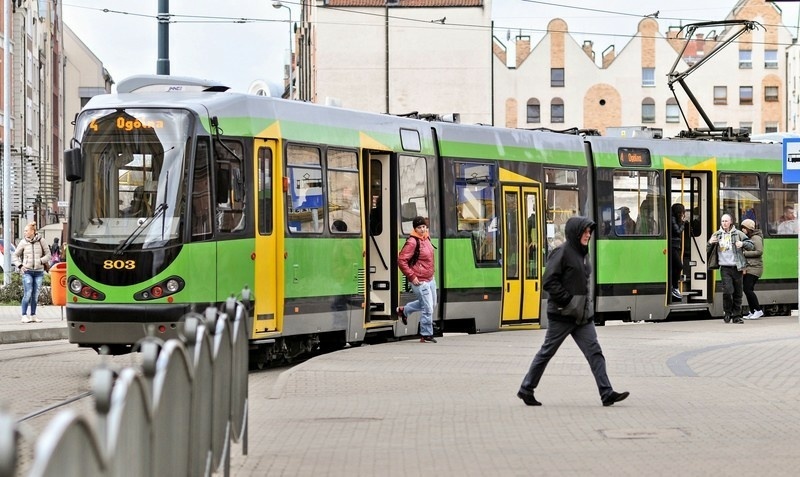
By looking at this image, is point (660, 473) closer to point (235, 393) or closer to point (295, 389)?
point (235, 393)

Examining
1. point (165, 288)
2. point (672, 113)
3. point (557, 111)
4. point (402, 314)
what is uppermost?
point (557, 111)

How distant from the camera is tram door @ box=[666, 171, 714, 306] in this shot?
85.3 ft

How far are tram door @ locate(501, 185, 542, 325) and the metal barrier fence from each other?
43.5ft

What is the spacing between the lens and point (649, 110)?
97.9 metres

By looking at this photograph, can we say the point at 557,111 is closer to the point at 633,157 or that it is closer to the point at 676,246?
the point at 676,246

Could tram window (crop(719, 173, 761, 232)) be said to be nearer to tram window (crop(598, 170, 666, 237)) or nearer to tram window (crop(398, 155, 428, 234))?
tram window (crop(598, 170, 666, 237))

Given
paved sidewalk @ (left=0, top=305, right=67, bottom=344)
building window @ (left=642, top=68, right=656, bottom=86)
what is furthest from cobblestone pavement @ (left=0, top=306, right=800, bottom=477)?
building window @ (left=642, top=68, right=656, bottom=86)

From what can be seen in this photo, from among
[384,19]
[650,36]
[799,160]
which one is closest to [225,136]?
[799,160]

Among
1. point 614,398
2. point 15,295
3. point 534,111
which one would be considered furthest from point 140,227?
point 534,111

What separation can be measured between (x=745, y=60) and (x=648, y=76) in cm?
638

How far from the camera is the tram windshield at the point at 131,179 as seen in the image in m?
15.6

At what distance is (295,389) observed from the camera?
46.0 ft

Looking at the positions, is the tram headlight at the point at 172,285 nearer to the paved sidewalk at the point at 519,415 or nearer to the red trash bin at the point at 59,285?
the paved sidewalk at the point at 519,415

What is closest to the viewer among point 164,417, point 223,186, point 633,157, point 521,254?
point 164,417
